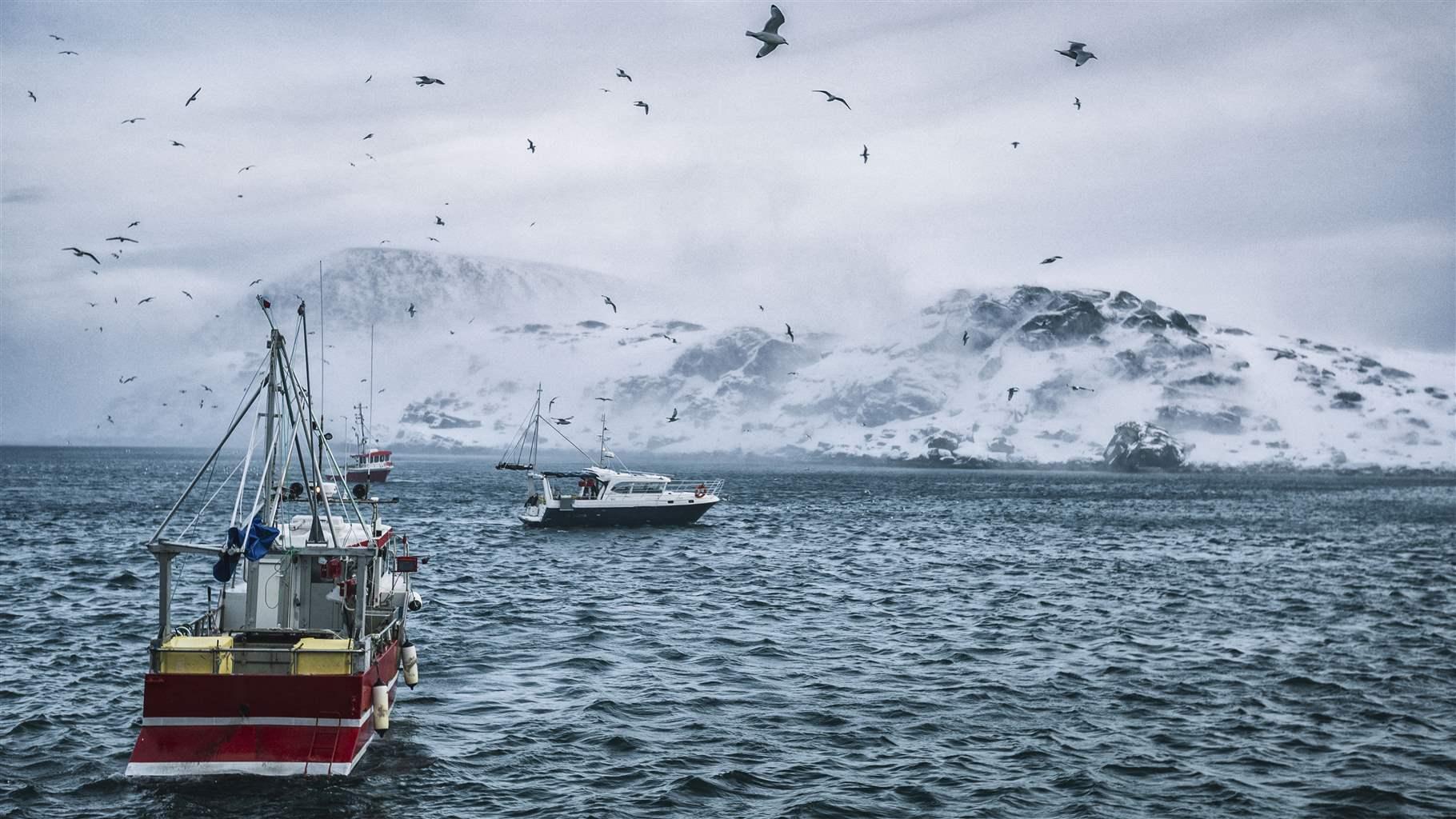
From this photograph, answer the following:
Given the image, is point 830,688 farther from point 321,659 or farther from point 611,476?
point 611,476

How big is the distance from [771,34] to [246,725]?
1818cm

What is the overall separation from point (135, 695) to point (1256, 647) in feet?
113

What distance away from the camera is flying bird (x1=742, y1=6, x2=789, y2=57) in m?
25.8

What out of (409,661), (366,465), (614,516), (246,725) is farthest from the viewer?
(366,465)

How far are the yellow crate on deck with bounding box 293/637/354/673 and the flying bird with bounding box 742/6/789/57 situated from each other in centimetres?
1477

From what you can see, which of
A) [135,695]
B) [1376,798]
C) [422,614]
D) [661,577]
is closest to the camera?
[1376,798]

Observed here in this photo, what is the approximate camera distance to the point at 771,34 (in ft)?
87.9

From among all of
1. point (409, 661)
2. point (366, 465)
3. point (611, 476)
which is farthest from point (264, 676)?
point (366, 465)

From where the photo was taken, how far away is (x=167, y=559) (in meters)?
21.8

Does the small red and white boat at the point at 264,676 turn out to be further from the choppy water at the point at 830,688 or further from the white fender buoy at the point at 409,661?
the white fender buoy at the point at 409,661

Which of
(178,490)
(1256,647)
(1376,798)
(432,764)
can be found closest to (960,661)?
(1256,647)

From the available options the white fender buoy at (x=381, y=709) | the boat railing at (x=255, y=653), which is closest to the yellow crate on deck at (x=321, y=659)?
the boat railing at (x=255, y=653)

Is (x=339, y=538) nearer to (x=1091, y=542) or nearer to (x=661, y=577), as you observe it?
(x=661, y=577)

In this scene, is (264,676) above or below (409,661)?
above
